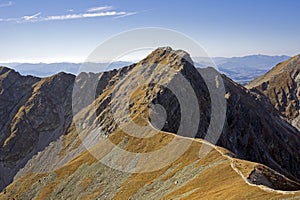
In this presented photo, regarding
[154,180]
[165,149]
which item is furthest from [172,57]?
[154,180]

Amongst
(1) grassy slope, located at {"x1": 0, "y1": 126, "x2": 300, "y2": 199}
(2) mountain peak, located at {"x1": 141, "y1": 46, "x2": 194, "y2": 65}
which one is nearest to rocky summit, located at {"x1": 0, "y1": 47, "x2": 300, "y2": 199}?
(1) grassy slope, located at {"x1": 0, "y1": 126, "x2": 300, "y2": 199}

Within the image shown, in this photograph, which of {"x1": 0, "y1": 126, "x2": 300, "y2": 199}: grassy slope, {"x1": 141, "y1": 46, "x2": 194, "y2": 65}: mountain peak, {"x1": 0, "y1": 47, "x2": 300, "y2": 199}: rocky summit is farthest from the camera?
{"x1": 141, "y1": 46, "x2": 194, "y2": 65}: mountain peak

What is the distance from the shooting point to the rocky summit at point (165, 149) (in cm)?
6788

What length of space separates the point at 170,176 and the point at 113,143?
3545cm

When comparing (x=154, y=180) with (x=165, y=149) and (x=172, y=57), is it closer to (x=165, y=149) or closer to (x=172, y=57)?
(x=165, y=149)

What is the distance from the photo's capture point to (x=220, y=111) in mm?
151625

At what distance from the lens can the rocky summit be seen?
67875 millimetres

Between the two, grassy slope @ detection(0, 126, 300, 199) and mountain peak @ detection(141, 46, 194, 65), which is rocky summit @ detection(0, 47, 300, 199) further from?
mountain peak @ detection(141, 46, 194, 65)

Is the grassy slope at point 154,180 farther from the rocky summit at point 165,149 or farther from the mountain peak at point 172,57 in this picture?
the mountain peak at point 172,57

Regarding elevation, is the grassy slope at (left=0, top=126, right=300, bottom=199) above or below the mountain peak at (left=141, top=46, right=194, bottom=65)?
below

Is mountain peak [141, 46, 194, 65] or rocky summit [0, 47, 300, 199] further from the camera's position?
mountain peak [141, 46, 194, 65]

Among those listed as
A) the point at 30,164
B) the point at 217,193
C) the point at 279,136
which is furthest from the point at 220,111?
the point at 30,164

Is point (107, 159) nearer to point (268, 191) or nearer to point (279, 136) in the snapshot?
point (268, 191)

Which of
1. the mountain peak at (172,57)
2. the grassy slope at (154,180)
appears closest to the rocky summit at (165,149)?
the grassy slope at (154,180)
